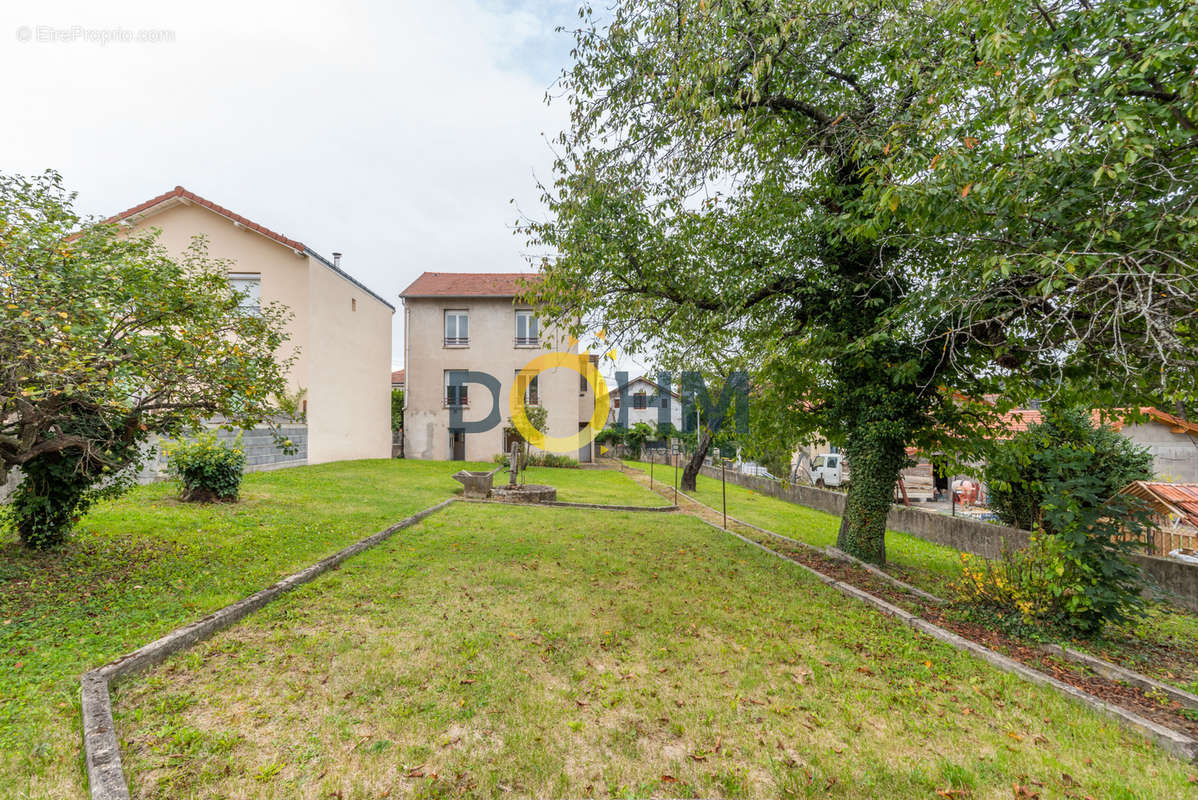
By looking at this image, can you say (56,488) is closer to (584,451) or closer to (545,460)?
(545,460)

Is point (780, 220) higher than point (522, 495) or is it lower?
higher

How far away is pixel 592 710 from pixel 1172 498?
982 centimetres

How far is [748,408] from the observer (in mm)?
9906

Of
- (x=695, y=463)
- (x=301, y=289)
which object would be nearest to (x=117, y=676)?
(x=301, y=289)

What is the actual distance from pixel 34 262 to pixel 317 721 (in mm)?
4690

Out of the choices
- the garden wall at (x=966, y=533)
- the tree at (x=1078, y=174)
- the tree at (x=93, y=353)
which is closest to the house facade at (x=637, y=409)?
the garden wall at (x=966, y=533)

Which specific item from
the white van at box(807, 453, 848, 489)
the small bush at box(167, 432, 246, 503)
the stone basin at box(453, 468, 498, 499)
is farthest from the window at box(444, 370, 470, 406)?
the white van at box(807, 453, 848, 489)

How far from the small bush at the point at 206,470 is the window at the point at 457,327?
17.1 metres

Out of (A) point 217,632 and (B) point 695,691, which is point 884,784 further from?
(A) point 217,632

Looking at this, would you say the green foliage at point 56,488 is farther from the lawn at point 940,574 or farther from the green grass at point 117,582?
the lawn at point 940,574

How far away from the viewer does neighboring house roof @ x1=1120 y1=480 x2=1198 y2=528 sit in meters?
7.10

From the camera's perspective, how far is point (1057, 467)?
16.7 feet

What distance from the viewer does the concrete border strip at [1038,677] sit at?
3.05 m

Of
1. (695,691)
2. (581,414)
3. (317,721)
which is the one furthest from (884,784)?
(581,414)
